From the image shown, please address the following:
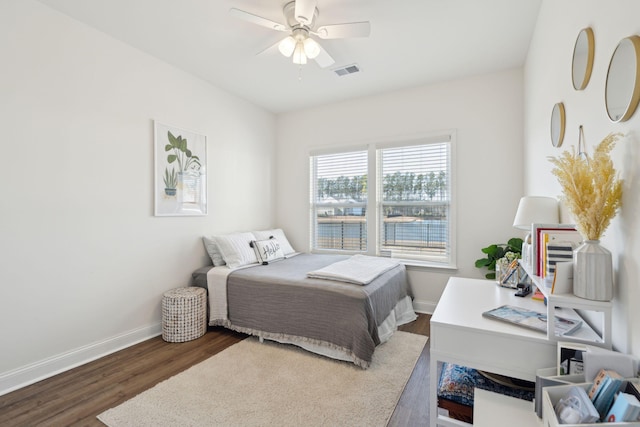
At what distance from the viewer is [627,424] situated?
0.71 m

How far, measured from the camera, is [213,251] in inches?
130

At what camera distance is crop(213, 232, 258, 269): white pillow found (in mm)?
Result: 3185

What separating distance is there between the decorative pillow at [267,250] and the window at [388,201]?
860mm

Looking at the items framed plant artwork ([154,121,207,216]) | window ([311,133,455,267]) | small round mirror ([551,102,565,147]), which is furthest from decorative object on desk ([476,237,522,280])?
framed plant artwork ([154,121,207,216])

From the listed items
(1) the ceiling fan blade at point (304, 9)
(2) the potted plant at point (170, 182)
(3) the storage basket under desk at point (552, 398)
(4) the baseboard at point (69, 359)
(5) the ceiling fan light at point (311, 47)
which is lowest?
(4) the baseboard at point (69, 359)

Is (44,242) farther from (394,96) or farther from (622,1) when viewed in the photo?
(394,96)

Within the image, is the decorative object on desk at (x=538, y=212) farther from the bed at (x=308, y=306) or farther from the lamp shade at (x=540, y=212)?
the bed at (x=308, y=306)

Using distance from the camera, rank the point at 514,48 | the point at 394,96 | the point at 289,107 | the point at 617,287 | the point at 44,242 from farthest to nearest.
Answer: the point at 289,107, the point at 394,96, the point at 514,48, the point at 44,242, the point at 617,287

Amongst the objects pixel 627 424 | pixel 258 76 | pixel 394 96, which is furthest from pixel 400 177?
pixel 627 424

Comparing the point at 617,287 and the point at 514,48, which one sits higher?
the point at 514,48

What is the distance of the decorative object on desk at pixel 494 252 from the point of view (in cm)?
286

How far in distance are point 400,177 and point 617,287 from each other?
2.79 meters

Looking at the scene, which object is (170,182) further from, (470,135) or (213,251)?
(470,135)

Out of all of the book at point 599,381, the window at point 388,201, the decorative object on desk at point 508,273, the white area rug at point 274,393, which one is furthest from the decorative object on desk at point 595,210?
the window at point 388,201
